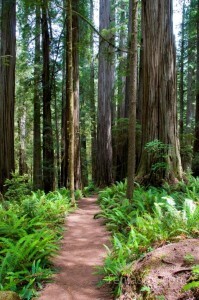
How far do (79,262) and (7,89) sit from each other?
810cm

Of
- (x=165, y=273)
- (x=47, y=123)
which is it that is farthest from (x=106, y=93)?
(x=165, y=273)

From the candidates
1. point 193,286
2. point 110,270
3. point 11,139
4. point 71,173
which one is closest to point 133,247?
point 110,270

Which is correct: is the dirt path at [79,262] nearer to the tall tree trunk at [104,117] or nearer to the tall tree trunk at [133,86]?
the tall tree trunk at [133,86]

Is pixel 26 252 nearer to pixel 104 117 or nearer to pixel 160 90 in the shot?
pixel 160 90

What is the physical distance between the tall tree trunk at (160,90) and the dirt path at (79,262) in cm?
203

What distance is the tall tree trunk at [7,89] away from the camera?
10742 millimetres

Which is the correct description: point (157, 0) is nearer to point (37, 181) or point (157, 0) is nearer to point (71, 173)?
point (71, 173)

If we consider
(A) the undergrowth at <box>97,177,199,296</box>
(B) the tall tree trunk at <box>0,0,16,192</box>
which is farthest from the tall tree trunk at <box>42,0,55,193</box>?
(A) the undergrowth at <box>97,177,199,296</box>

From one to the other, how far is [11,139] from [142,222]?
23.8 feet

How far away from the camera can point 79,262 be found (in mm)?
4699

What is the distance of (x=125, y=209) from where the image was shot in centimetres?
650

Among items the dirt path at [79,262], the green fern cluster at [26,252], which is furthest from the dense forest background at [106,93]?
the green fern cluster at [26,252]

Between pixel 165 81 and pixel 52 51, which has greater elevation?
pixel 52 51

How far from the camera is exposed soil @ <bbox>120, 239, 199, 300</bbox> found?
9.89 ft
